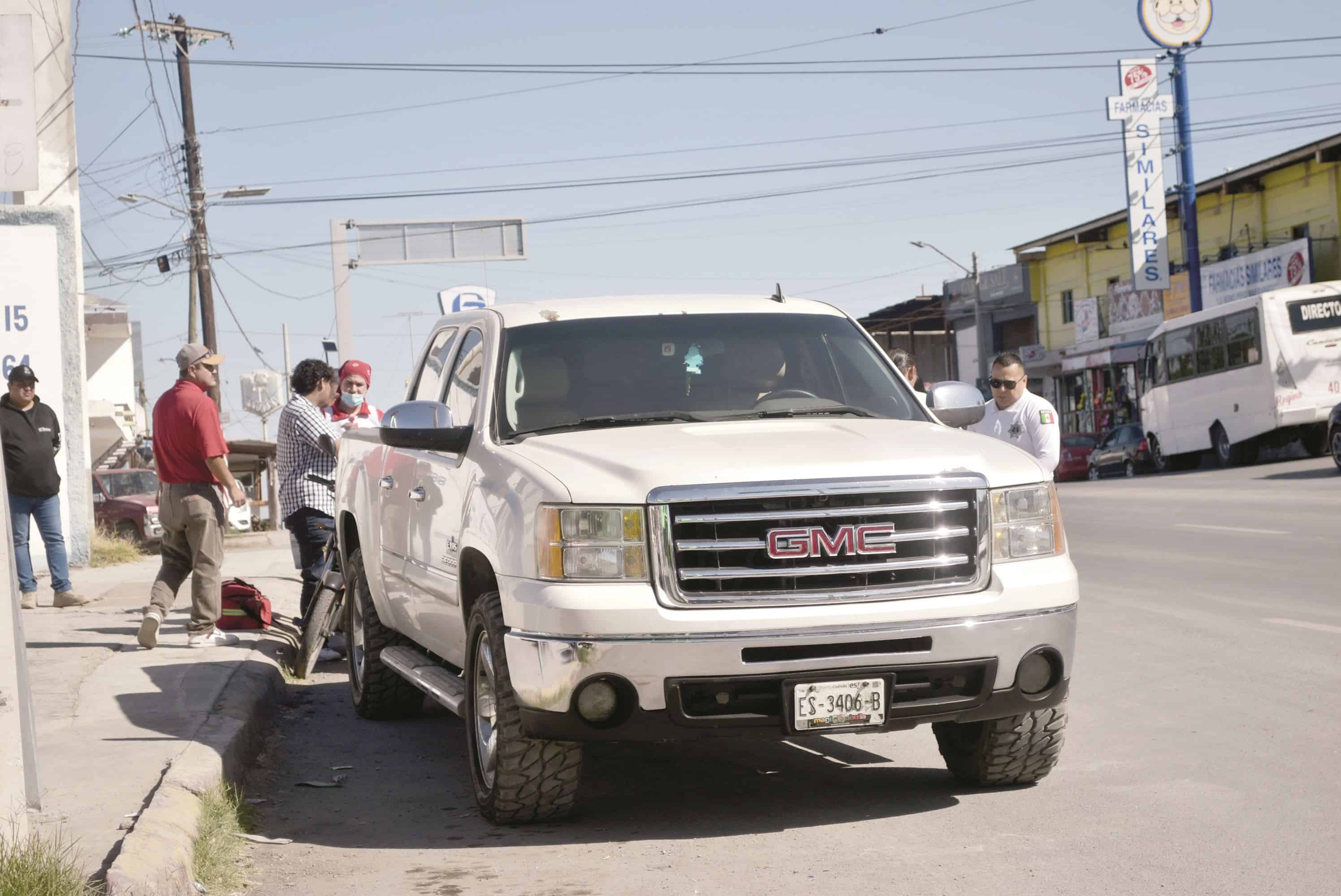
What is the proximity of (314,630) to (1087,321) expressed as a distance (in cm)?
5002

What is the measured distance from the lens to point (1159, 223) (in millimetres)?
42562

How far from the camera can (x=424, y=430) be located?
6312 millimetres

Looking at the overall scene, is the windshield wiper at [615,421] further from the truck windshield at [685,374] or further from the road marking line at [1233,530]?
the road marking line at [1233,530]

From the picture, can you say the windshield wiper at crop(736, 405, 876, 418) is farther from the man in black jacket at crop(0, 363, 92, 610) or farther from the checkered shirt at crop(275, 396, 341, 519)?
the man in black jacket at crop(0, 363, 92, 610)

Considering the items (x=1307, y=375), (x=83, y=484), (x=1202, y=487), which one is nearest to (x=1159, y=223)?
(x=1307, y=375)

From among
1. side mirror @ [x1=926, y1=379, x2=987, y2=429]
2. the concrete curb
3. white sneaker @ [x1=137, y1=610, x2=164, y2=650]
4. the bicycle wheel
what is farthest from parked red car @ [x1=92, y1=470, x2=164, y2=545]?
side mirror @ [x1=926, y1=379, x2=987, y2=429]

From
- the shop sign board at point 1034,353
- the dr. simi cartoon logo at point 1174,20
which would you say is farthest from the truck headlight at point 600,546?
the shop sign board at point 1034,353

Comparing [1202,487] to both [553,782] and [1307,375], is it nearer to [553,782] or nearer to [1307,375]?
[1307,375]

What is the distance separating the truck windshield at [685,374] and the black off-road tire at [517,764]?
995 mm

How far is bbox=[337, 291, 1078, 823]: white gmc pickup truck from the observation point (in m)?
5.18

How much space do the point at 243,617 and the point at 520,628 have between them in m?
6.40

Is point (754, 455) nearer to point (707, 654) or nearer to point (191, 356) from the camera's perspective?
point (707, 654)

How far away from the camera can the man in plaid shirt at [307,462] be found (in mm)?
10648

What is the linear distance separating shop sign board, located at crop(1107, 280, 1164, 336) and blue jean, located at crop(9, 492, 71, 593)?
41.8 meters
